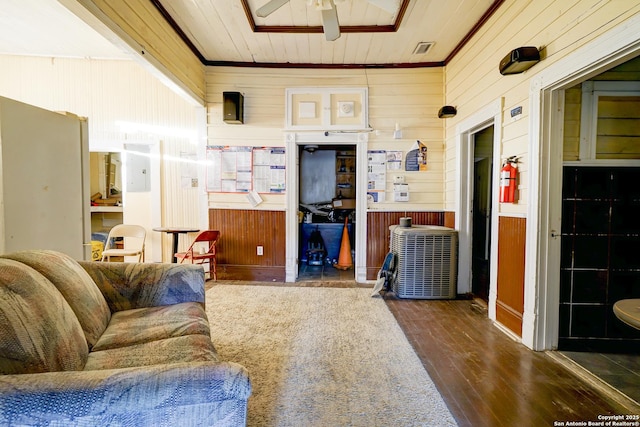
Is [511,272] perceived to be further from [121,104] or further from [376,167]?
[121,104]

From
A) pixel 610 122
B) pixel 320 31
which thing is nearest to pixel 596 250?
pixel 610 122

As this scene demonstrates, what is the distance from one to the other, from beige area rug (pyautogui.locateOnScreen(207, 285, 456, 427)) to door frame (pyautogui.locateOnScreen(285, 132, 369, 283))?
2.52ft

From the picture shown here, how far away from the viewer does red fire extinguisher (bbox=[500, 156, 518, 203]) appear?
2637 millimetres

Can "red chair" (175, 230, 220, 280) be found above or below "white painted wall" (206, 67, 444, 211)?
below

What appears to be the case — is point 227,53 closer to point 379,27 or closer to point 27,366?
point 379,27

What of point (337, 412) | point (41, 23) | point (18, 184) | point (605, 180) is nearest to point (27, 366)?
point (337, 412)

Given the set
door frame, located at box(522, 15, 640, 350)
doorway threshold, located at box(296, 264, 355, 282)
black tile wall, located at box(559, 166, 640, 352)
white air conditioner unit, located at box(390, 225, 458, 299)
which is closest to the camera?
door frame, located at box(522, 15, 640, 350)

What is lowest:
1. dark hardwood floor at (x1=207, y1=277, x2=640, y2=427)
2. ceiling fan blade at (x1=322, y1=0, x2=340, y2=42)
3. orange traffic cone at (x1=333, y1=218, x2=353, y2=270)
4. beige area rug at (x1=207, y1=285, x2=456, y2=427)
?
dark hardwood floor at (x1=207, y1=277, x2=640, y2=427)

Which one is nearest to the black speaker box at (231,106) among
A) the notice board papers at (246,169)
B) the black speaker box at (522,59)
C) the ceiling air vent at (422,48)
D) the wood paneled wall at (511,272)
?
the notice board papers at (246,169)

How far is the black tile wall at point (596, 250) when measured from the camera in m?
2.41

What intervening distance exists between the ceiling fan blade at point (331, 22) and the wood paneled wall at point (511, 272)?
228 cm

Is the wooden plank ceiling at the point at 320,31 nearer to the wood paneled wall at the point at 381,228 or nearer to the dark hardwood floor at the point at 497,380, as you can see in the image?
the wood paneled wall at the point at 381,228

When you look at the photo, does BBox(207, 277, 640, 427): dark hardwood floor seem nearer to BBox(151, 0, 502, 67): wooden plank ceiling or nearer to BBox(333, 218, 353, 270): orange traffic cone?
BBox(333, 218, 353, 270): orange traffic cone

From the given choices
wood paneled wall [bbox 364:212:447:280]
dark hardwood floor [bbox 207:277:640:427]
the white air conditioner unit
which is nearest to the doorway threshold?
wood paneled wall [bbox 364:212:447:280]
